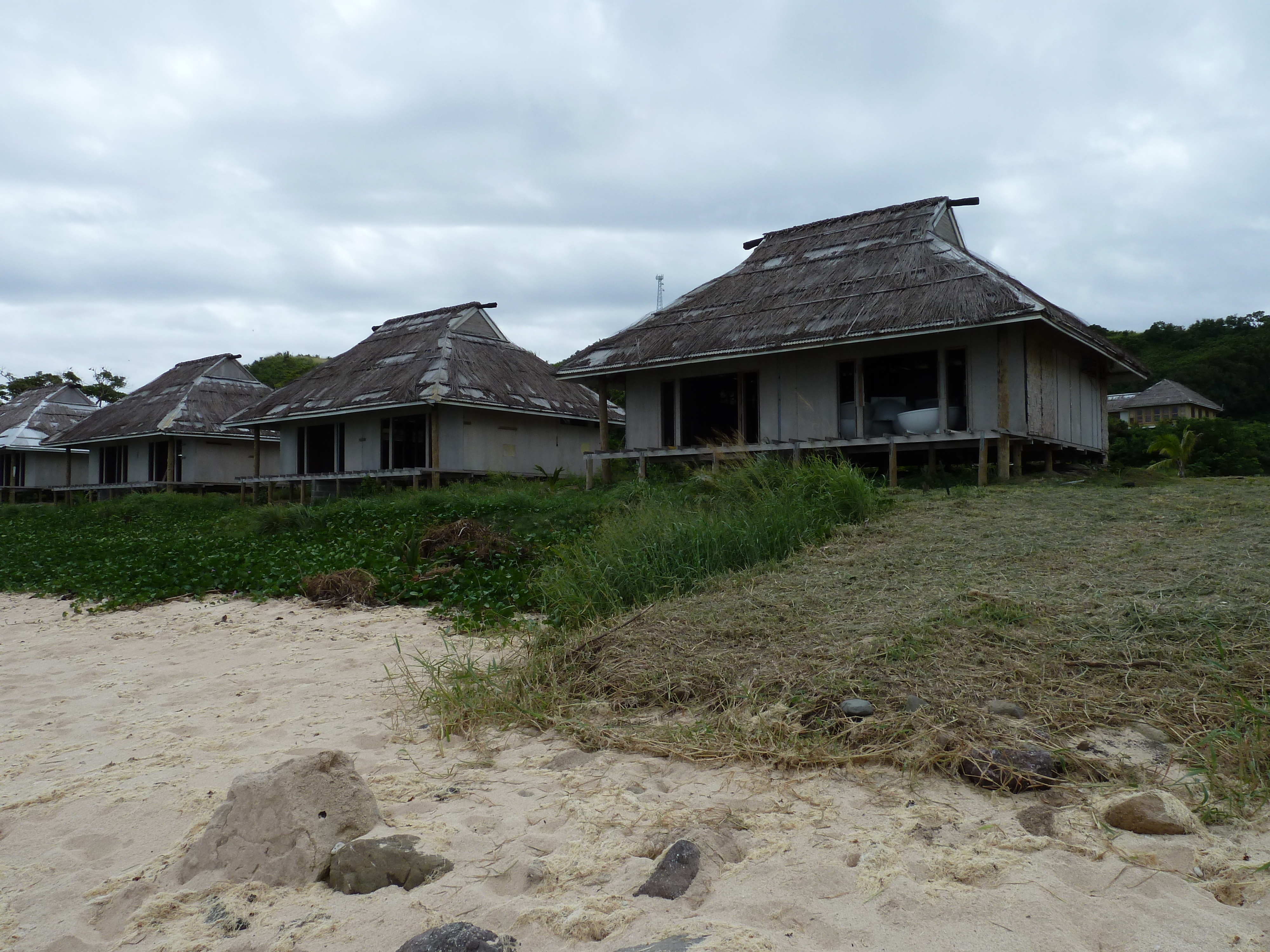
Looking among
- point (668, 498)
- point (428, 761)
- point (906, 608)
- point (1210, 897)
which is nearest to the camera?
point (1210, 897)

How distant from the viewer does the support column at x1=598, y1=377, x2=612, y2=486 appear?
14859 mm

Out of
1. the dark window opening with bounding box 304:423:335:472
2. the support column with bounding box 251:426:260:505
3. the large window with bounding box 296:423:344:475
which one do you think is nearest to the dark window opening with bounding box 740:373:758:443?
the large window with bounding box 296:423:344:475

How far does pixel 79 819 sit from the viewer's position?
10.8 feet

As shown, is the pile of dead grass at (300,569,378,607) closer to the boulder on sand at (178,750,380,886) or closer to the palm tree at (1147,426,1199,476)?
the boulder on sand at (178,750,380,886)

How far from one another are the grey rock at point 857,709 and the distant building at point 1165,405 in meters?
38.7

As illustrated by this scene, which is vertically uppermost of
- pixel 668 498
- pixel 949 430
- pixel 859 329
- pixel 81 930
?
pixel 859 329

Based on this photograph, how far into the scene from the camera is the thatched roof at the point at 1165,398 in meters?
38.3

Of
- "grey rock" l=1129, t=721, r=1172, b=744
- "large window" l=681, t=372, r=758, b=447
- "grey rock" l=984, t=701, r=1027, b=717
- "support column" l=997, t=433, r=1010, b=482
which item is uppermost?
"large window" l=681, t=372, r=758, b=447

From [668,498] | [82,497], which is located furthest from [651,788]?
[82,497]

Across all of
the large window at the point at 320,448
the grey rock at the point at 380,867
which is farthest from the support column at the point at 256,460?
the grey rock at the point at 380,867

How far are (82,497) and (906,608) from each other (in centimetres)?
2887

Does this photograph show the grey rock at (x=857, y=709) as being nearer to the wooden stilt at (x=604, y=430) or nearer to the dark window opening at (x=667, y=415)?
the dark window opening at (x=667, y=415)

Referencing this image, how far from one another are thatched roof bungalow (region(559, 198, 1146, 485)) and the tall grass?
400 cm

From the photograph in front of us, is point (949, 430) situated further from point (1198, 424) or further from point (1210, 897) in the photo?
point (1198, 424)
